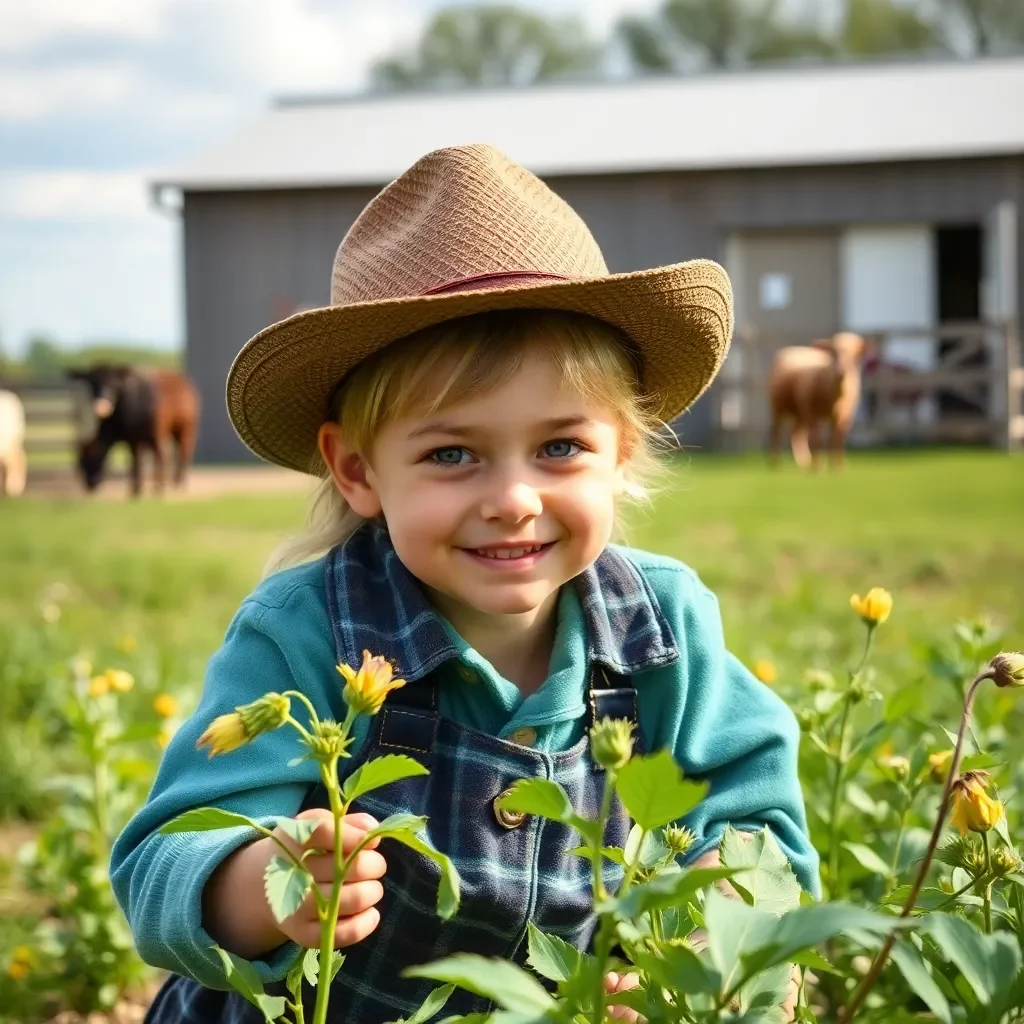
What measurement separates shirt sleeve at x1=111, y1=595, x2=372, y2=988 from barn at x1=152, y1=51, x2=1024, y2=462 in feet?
40.2

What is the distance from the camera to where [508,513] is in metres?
1.34

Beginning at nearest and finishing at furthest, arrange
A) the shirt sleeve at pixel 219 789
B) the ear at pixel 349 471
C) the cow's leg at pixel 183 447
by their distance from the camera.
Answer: the shirt sleeve at pixel 219 789 < the ear at pixel 349 471 < the cow's leg at pixel 183 447

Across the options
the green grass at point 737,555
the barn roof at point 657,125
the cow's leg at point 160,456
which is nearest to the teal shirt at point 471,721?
the green grass at point 737,555

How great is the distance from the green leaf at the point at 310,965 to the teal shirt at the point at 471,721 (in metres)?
0.16

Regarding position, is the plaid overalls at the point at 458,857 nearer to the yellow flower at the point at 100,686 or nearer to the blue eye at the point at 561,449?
the blue eye at the point at 561,449

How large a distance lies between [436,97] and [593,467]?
17.4m

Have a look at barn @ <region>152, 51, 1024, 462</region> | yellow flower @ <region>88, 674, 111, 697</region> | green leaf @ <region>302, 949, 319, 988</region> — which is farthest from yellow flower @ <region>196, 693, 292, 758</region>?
barn @ <region>152, 51, 1024, 462</region>

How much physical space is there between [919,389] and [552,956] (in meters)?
14.3

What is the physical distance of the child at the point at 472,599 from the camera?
1361 millimetres

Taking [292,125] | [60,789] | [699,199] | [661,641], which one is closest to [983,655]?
[661,641]

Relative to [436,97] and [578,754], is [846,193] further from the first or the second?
[578,754]

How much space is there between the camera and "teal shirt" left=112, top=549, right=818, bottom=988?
4.15ft

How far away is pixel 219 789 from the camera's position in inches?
51.1

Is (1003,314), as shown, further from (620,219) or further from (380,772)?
(380,772)
